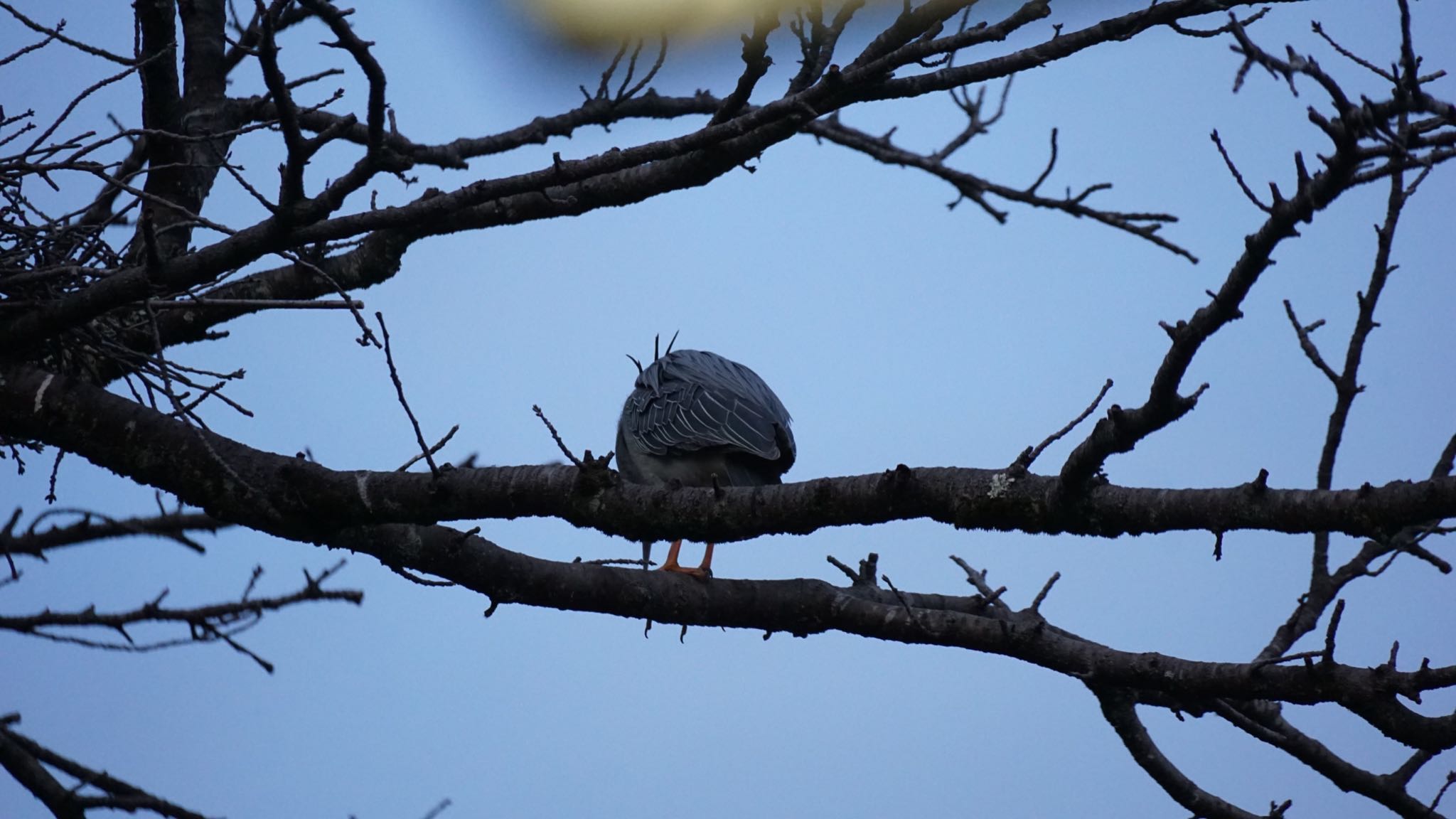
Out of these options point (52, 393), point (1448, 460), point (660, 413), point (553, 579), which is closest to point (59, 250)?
point (52, 393)

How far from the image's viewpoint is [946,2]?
3107 mm

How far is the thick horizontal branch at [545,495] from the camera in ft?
9.84

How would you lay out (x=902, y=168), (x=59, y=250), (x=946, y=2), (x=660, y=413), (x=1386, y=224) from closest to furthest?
(x=946, y=2), (x=1386, y=224), (x=59, y=250), (x=660, y=413), (x=902, y=168)

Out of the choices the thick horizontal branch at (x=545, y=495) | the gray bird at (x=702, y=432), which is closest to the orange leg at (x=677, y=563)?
the gray bird at (x=702, y=432)

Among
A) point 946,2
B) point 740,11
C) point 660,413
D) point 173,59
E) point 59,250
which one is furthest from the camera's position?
point 660,413

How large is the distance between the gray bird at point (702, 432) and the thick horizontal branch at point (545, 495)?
1.36m

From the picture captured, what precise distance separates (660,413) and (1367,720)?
131 inches

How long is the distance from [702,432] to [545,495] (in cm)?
185

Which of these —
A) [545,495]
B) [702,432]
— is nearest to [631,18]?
[702,432]

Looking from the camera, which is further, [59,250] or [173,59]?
[173,59]

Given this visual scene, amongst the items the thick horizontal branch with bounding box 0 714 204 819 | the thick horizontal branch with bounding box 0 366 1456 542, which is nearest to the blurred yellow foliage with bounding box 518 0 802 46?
the thick horizontal branch with bounding box 0 366 1456 542

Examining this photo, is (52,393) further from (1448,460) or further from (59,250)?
(1448,460)

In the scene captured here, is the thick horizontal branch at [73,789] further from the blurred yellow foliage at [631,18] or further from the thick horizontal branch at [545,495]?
the blurred yellow foliage at [631,18]

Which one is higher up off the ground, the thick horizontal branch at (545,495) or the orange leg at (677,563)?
the orange leg at (677,563)
